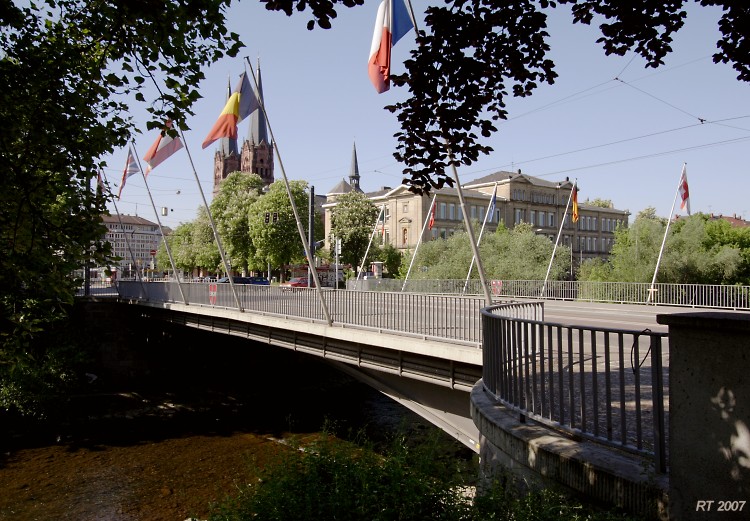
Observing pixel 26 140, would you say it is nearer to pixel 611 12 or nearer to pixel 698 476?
pixel 611 12

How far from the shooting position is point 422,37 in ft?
18.7

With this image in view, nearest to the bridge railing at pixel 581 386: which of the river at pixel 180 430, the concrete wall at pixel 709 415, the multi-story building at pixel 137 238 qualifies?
the concrete wall at pixel 709 415

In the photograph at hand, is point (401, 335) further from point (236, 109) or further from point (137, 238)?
point (137, 238)

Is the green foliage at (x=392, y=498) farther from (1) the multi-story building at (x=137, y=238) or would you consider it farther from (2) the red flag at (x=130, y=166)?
(1) the multi-story building at (x=137, y=238)

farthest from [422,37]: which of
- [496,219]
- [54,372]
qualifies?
[496,219]

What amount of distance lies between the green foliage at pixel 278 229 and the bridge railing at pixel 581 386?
49.6m

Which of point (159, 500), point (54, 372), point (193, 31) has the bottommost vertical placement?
point (159, 500)

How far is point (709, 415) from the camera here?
3500 millimetres

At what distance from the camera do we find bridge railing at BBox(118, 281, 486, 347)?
11711 mm

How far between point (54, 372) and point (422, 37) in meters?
25.5

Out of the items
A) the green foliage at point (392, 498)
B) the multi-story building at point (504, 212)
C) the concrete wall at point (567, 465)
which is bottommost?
the green foliage at point (392, 498)

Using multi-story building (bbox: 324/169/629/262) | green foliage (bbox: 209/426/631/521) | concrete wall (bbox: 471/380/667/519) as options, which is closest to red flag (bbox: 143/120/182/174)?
green foliage (bbox: 209/426/631/521)

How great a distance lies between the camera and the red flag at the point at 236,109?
56.7 feet

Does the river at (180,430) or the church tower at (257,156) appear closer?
the river at (180,430)
